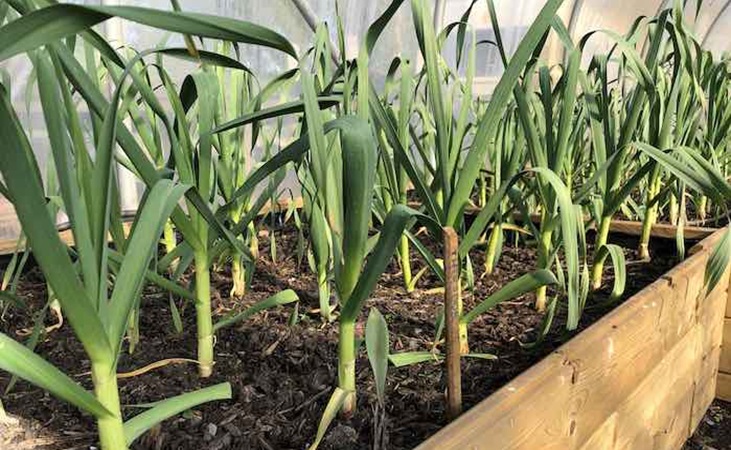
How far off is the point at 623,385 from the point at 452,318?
38 cm

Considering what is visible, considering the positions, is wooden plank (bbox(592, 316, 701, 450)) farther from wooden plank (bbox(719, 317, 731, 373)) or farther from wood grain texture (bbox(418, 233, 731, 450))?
wooden plank (bbox(719, 317, 731, 373))

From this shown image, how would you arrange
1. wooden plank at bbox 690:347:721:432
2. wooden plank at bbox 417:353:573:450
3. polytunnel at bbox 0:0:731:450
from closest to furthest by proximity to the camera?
polytunnel at bbox 0:0:731:450 < wooden plank at bbox 417:353:573:450 < wooden plank at bbox 690:347:721:432

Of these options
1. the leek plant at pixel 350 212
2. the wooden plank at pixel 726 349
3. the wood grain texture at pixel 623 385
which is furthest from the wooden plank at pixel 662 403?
the leek plant at pixel 350 212

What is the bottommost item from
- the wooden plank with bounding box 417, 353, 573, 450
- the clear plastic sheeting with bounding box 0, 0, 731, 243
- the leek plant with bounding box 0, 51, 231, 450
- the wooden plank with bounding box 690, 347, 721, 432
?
the wooden plank with bounding box 690, 347, 721, 432

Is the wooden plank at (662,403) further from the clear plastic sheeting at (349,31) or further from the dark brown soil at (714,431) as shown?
the clear plastic sheeting at (349,31)

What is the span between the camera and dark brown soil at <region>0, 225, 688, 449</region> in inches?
21.9

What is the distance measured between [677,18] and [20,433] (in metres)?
1.00

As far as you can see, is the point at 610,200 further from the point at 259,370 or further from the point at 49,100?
the point at 49,100

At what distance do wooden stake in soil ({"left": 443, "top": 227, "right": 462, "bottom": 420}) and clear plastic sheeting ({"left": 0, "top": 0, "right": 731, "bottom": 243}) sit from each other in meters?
0.44

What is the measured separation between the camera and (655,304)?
82 centimetres

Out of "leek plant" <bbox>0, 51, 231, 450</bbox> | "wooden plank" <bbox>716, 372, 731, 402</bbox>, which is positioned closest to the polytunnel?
"leek plant" <bbox>0, 51, 231, 450</bbox>

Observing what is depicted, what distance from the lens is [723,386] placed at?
135cm

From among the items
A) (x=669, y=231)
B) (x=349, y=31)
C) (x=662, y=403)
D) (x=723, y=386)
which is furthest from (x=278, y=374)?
(x=349, y=31)

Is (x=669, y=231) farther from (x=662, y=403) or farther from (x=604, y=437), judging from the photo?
(x=604, y=437)
